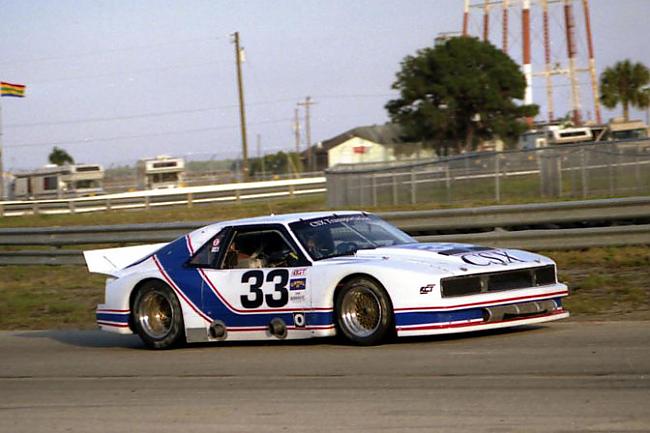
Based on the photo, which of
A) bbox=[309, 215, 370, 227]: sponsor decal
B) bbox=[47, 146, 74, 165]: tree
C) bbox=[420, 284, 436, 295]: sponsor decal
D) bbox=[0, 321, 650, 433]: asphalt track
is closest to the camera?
bbox=[0, 321, 650, 433]: asphalt track

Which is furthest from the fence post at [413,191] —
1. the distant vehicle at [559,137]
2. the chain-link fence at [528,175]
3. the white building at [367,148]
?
the distant vehicle at [559,137]

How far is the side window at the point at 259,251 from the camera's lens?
9.34 metres

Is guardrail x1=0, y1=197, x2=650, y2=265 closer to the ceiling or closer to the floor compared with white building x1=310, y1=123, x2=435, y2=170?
closer to the floor

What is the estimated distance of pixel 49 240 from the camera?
18.8m

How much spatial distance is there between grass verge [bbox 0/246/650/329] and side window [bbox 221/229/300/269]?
10.3 ft

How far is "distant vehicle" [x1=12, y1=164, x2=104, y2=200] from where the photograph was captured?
168 feet

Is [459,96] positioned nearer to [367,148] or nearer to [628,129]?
[367,148]

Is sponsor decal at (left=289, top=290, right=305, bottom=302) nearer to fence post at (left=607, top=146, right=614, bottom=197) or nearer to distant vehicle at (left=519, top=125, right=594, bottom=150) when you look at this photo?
fence post at (left=607, top=146, right=614, bottom=197)

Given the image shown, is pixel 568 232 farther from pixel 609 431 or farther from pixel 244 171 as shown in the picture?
pixel 244 171

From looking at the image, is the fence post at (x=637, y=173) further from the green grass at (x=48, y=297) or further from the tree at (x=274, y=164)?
the tree at (x=274, y=164)

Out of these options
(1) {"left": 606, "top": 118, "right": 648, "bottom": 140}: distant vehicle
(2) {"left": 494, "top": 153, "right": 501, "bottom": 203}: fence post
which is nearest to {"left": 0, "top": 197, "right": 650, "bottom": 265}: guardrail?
(2) {"left": 494, "top": 153, "right": 501, "bottom": 203}: fence post

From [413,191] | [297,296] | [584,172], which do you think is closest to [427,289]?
[297,296]

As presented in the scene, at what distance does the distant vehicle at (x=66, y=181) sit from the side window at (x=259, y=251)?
4198cm

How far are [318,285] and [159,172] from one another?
4655 centimetres
